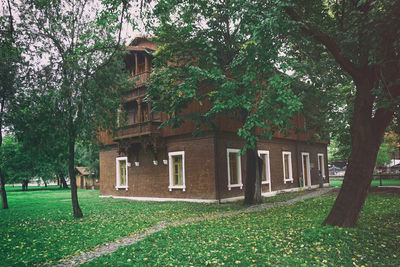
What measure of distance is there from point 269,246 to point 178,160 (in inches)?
481

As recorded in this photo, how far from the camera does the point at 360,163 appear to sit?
7.75 metres

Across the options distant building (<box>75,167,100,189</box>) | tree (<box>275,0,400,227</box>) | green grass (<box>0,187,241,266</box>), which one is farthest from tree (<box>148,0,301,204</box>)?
distant building (<box>75,167,100,189</box>)

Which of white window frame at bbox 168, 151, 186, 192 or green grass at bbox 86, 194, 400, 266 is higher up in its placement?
white window frame at bbox 168, 151, 186, 192

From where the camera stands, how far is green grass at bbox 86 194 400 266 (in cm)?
586

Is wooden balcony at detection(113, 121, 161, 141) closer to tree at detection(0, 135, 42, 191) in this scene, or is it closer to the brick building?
the brick building

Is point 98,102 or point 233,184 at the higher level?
point 98,102

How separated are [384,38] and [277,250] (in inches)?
220

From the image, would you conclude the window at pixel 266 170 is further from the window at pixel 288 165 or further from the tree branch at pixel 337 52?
the tree branch at pixel 337 52

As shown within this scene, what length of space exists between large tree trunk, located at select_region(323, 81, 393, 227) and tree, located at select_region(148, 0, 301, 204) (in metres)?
1.84

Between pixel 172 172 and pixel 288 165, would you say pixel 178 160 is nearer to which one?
pixel 172 172

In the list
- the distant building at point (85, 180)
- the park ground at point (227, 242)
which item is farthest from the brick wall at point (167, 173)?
the distant building at point (85, 180)

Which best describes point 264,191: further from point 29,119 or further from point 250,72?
point 29,119

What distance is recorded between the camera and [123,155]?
21875mm

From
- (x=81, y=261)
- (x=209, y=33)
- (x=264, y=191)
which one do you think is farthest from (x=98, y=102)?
(x=264, y=191)
